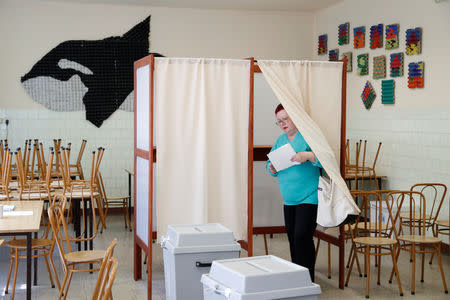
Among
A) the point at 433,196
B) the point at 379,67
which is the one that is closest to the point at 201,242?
the point at 433,196

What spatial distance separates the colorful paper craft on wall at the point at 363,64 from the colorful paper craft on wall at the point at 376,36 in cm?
21

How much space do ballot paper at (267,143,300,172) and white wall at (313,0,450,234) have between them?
2.70 m

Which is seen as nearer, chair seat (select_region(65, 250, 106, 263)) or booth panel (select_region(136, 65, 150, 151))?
chair seat (select_region(65, 250, 106, 263))

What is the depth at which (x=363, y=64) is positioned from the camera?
8.16 metres

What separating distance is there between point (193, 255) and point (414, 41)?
15.1 ft

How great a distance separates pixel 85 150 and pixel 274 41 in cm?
359

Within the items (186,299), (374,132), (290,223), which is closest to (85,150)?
(374,132)

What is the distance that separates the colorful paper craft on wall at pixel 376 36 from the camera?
7781mm

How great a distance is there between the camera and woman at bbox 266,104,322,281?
4.57m

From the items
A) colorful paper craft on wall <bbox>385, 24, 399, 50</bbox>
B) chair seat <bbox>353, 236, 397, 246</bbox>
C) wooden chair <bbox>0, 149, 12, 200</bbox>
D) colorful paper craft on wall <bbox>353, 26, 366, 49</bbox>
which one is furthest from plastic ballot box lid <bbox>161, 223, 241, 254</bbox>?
colorful paper craft on wall <bbox>353, 26, 366, 49</bbox>

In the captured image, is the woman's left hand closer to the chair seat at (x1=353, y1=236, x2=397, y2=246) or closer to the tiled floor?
the chair seat at (x1=353, y1=236, x2=397, y2=246)

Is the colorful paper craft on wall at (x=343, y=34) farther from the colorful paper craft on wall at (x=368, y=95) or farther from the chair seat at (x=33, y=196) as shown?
the chair seat at (x=33, y=196)

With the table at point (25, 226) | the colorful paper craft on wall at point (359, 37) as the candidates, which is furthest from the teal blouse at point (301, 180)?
the colorful paper craft on wall at point (359, 37)

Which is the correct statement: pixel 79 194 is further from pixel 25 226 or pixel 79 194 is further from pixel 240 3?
pixel 240 3
